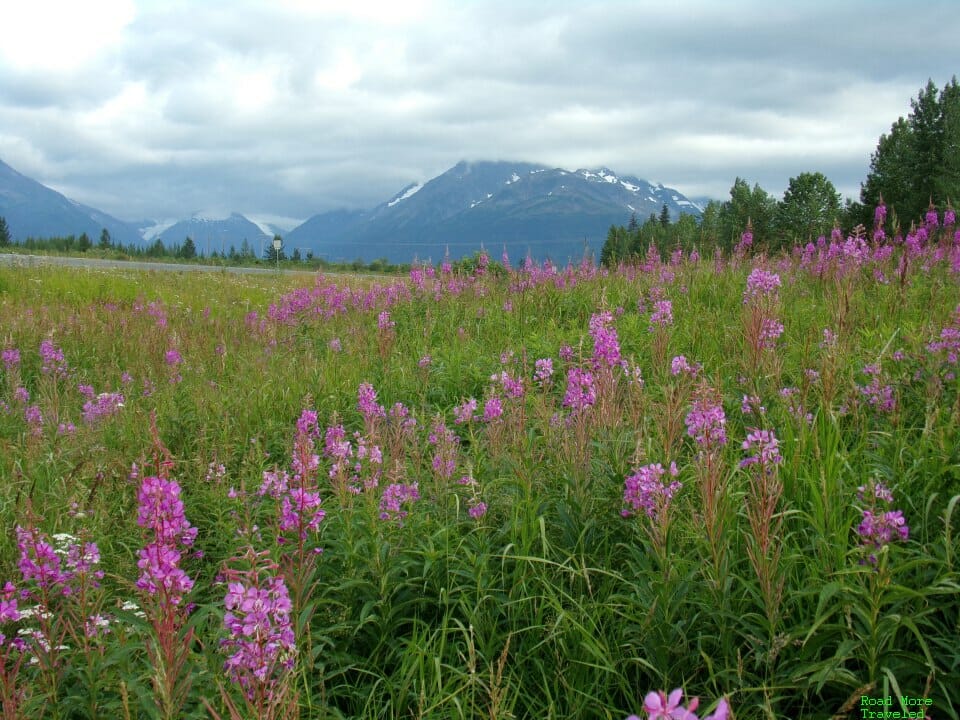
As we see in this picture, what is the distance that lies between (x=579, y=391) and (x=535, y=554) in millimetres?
823

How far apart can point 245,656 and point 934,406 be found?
10.6 ft

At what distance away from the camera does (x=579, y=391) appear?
3.11 m

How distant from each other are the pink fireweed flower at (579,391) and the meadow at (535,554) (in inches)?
1.3

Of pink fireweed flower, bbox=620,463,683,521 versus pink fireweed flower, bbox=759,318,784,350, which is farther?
pink fireweed flower, bbox=759,318,784,350

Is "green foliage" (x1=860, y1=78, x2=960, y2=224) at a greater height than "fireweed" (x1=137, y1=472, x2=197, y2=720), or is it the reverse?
"green foliage" (x1=860, y1=78, x2=960, y2=224)

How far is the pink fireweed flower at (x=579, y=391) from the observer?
10.2 ft

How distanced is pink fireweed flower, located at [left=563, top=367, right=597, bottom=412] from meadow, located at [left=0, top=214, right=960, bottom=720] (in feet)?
0.11

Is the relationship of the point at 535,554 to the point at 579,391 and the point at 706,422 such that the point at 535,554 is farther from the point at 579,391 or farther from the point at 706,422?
the point at 706,422

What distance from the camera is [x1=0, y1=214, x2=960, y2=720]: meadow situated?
1.92 m

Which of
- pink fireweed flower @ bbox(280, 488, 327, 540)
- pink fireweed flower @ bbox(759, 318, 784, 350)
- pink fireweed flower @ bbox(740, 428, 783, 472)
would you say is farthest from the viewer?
pink fireweed flower @ bbox(759, 318, 784, 350)

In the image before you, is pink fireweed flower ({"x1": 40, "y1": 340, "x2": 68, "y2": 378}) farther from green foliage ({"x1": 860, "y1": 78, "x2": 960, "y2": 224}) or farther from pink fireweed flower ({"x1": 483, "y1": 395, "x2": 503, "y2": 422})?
green foliage ({"x1": 860, "y1": 78, "x2": 960, "y2": 224})

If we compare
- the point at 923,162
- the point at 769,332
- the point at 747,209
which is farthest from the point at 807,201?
the point at 769,332

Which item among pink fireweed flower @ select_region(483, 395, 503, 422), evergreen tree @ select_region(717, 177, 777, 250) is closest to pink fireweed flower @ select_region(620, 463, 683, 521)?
pink fireweed flower @ select_region(483, 395, 503, 422)

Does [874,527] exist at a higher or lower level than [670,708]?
lower
